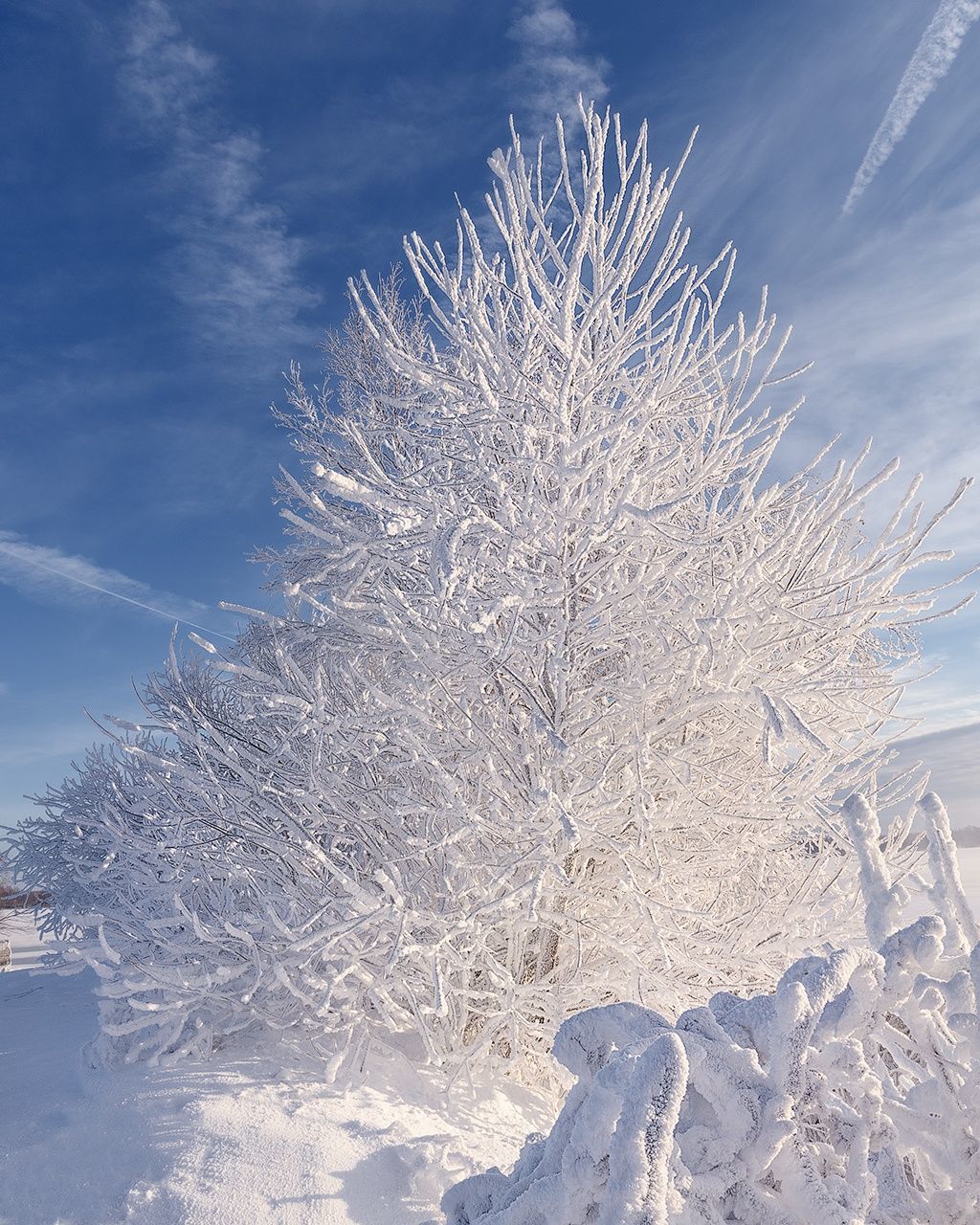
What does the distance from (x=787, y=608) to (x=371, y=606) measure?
2148 millimetres

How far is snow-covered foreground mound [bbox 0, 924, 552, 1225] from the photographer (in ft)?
9.96

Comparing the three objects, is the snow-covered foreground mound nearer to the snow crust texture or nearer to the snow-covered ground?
the snow-covered ground

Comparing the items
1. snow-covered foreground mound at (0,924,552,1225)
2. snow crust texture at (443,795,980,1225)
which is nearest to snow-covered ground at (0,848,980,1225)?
snow-covered foreground mound at (0,924,552,1225)

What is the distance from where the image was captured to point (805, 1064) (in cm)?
153

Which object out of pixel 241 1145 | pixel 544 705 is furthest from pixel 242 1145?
pixel 544 705

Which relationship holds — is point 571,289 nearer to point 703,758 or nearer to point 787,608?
point 787,608

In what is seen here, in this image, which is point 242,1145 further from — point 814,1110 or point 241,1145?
point 814,1110

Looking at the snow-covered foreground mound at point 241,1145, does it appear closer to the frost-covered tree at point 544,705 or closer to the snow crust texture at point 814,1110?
the frost-covered tree at point 544,705

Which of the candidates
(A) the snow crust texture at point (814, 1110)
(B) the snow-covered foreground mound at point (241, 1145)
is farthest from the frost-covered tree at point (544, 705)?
(A) the snow crust texture at point (814, 1110)

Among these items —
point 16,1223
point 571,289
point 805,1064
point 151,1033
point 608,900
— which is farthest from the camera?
point 151,1033

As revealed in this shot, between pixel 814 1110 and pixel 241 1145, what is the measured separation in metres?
2.68

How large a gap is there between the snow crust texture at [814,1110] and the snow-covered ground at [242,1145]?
1.85 metres

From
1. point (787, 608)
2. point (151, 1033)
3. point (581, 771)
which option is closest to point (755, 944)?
point (581, 771)

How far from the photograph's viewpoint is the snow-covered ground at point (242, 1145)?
3.04 meters
